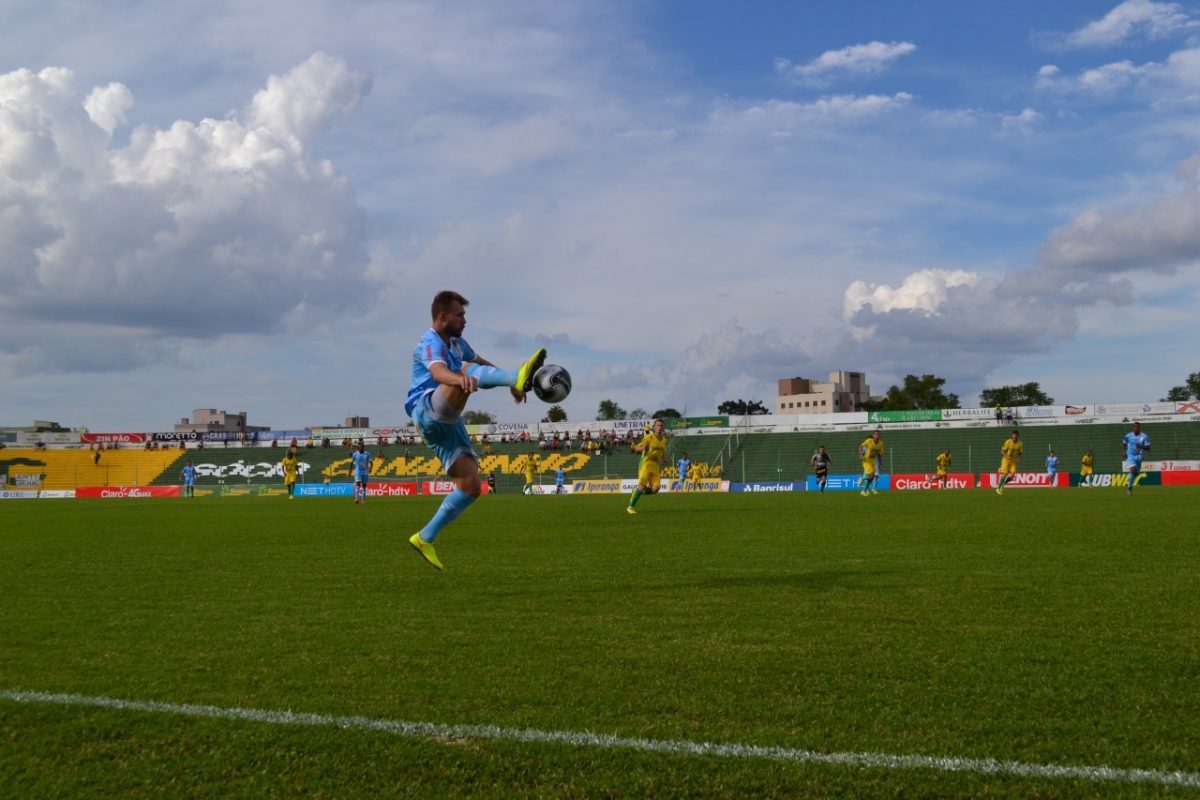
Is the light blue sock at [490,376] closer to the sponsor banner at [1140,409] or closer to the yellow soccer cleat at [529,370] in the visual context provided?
the yellow soccer cleat at [529,370]

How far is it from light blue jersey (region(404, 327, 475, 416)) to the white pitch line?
4.25 meters

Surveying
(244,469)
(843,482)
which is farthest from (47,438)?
(843,482)

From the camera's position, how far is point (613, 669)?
494 centimetres

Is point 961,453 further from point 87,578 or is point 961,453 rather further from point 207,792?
point 207,792

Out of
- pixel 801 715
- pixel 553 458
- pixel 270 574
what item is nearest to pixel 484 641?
pixel 801 715

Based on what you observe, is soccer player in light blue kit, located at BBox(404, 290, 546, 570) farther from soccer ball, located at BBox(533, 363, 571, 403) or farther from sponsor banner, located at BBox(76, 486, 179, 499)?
sponsor banner, located at BBox(76, 486, 179, 499)

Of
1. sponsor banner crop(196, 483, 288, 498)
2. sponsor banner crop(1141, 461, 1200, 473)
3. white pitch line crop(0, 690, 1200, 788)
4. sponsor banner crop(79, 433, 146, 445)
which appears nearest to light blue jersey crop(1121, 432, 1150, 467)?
sponsor banner crop(1141, 461, 1200, 473)

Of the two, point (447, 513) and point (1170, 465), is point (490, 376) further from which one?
point (1170, 465)

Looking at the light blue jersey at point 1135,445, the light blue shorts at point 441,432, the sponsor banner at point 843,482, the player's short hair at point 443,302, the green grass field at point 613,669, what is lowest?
the sponsor banner at point 843,482

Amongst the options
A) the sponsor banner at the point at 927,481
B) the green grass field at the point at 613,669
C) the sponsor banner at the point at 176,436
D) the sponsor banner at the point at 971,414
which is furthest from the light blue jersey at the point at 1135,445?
the sponsor banner at the point at 176,436

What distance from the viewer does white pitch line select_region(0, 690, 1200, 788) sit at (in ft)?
10.8

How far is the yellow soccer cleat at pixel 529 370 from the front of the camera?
7559 millimetres

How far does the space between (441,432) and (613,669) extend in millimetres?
4346

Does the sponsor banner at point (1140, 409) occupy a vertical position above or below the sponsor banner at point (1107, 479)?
above
